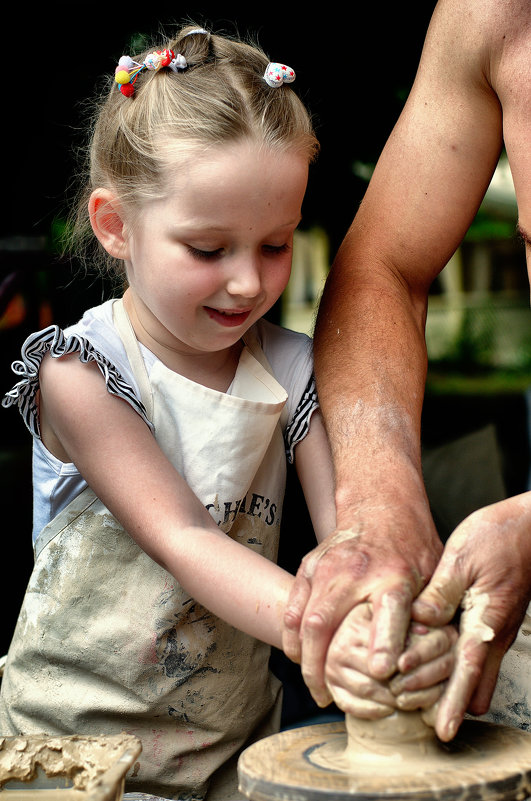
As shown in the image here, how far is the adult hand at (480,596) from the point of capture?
1117mm

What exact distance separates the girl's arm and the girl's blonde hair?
1.19 feet

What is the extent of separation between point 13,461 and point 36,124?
153cm

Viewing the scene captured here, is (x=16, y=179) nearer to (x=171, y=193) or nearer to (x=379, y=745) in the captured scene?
(x=171, y=193)

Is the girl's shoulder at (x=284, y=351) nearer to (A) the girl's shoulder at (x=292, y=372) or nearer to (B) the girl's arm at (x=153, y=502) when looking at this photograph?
(A) the girl's shoulder at (x=292, y=372)

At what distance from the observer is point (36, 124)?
3.88 m

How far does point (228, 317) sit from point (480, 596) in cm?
67

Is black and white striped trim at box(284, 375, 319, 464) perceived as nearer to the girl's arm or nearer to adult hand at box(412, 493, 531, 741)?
the girl's arm

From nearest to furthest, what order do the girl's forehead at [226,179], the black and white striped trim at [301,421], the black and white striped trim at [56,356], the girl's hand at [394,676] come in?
1. the girl's hand at [394,676]
2. the girl's forehead at [226,179]
3. the black and white striped trim at [56,356]
4. the black and white striped trim at [301,421]

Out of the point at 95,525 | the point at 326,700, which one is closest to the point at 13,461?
the point at 95,525

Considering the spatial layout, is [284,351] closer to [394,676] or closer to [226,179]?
[226,179]

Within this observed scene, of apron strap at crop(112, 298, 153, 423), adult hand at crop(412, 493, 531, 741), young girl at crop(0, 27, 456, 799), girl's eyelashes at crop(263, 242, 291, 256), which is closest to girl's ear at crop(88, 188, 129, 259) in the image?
young girl at crop(0, 27, 456, 799)

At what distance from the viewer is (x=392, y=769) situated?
110cm

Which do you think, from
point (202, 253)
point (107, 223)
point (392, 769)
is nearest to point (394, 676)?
point (392, 769)

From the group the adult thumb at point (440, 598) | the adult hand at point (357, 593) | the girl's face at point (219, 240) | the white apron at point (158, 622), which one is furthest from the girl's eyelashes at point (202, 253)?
the adult thumb at point (440, 598)
